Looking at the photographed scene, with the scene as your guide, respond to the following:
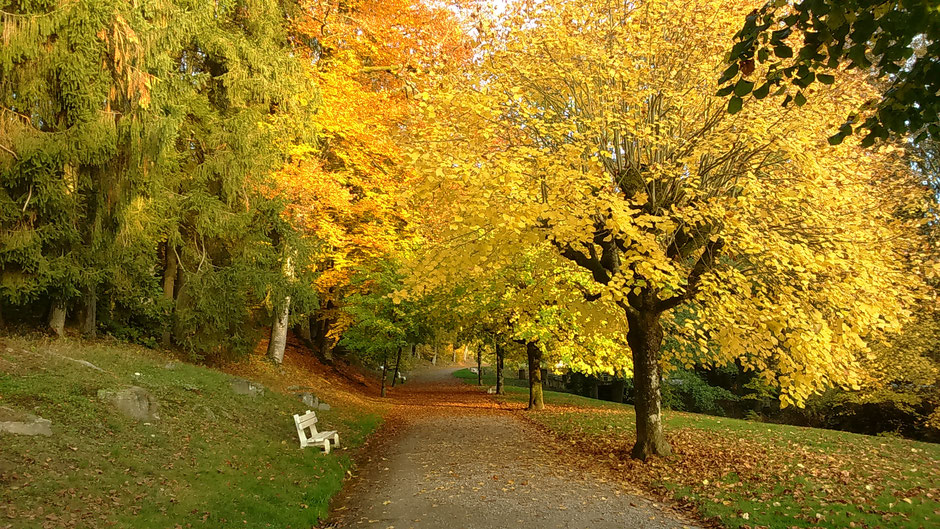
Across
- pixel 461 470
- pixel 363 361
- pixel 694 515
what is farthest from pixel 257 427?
pixel 363 361

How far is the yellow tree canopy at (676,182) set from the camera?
8.75 metres

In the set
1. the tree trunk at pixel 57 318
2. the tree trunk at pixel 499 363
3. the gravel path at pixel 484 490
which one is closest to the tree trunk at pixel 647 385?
the gravel path at pixel 484 490

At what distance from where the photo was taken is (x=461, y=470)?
980 centimetres

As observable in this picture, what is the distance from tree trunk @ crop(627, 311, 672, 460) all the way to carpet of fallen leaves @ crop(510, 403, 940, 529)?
0.34 metres

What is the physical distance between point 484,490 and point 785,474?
4829mm

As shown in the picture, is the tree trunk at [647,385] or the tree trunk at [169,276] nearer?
the tree trunk at [647,385]

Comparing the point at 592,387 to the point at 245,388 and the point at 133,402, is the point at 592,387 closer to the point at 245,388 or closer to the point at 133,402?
the point at 245,388

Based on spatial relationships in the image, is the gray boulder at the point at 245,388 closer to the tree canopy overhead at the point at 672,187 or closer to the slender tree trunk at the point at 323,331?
the tree canopy overhead at the point at 672,187

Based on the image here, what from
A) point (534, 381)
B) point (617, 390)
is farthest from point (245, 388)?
point (617, 390)

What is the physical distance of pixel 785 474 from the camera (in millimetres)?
8922

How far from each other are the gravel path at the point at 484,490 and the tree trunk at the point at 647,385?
146 centimetres

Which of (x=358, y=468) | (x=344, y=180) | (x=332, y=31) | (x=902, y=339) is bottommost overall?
(x=358, y=468)

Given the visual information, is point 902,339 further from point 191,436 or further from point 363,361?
point 363,361

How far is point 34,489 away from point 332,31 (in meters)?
15.6
